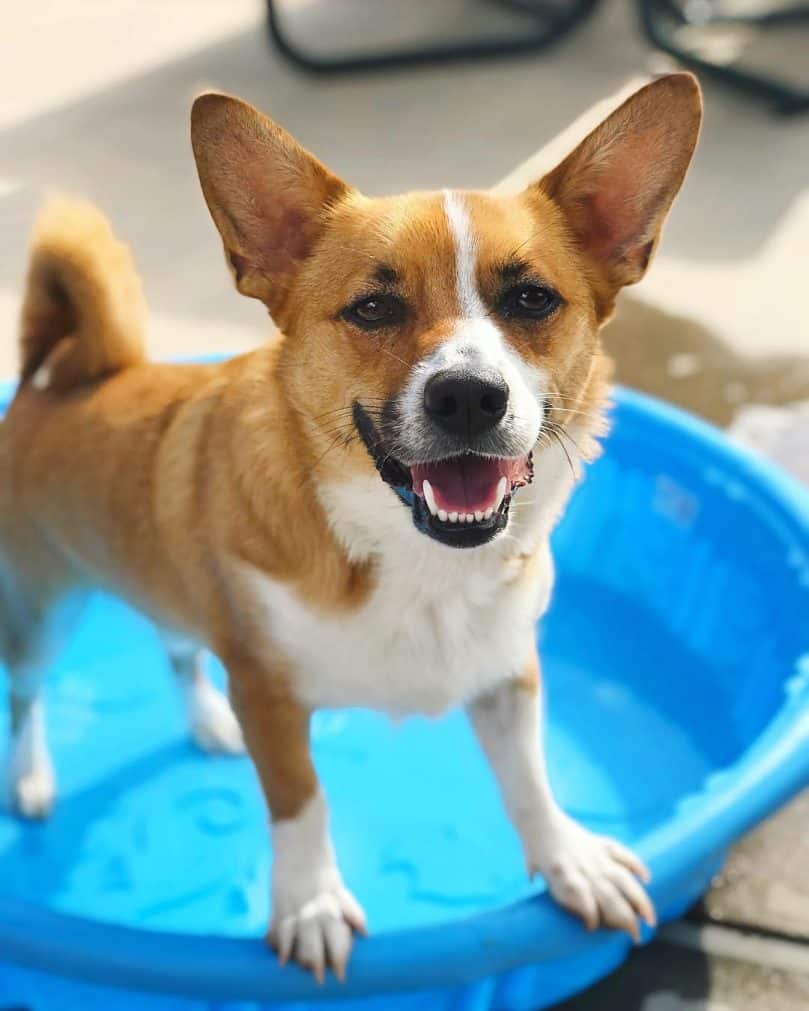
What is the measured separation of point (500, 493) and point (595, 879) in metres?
0.68

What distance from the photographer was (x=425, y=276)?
1.65 meters

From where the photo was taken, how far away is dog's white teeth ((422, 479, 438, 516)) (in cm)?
164

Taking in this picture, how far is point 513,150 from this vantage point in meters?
4.54

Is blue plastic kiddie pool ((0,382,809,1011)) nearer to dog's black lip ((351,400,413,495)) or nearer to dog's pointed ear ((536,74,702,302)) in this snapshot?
dog's black lip ((351,400,413,495))

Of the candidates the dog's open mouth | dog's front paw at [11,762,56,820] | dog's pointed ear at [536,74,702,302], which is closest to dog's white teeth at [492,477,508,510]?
the dog's open mouth

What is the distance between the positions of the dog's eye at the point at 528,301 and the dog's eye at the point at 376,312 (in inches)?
5.8

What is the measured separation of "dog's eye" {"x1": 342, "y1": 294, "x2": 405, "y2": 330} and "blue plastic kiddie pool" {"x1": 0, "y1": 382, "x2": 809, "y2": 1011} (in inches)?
30.0

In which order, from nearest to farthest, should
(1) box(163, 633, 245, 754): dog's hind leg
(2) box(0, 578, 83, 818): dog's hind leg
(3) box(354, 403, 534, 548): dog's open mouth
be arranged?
(3) box(354, 403, 534, 548): dog's open mouth → (2) box(0, 578, 83, 818): dog's hind leg → (1) box(163, 633, 245, 754): dog's hind leg

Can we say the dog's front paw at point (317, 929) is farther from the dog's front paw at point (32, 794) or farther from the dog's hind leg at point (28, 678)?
the dog's front paw at point (32, 794)

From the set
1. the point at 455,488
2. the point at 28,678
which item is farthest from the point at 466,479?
the point at 28,678

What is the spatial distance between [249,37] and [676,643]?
14.9 ft

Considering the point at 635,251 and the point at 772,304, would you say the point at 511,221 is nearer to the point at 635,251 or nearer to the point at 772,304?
the point at 635,251

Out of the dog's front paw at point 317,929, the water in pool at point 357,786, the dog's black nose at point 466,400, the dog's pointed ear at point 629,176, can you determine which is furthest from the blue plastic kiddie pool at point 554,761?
the dog's pointed ear at point 629,176

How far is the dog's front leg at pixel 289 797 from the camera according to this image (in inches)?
72.8
